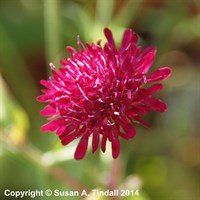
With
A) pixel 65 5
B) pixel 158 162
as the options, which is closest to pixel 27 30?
pixel 65 5

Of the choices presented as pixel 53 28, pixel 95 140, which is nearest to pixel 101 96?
pixel 95 140

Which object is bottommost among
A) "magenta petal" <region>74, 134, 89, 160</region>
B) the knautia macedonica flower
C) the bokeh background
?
"magenta petal" <region>74, 134, 89, 160</region>

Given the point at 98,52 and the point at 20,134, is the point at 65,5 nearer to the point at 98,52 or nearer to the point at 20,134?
the point at 20,134

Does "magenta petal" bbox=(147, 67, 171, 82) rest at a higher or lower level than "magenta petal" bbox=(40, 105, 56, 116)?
higher

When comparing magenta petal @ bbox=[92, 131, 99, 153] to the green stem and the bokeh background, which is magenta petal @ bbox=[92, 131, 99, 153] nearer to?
the bokeh background

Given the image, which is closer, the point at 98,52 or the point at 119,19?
the point at 98,52

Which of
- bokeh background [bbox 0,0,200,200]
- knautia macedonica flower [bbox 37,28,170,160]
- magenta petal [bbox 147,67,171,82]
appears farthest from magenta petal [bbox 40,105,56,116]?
bokeh background [bbox 0,0,200,200]
